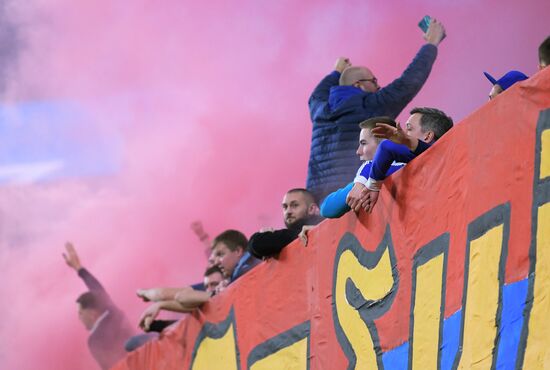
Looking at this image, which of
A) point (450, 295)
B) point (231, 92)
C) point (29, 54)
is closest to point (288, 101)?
point (231, 92)

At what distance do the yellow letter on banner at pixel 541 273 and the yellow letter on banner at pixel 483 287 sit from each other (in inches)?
7.3

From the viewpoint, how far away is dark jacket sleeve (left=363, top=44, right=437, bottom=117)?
629cm

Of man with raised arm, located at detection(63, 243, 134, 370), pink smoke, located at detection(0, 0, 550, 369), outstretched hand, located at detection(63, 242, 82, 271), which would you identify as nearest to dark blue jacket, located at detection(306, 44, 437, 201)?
pink smoke, located at detection(0, 0, 550, 369)

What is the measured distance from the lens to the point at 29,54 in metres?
9.99

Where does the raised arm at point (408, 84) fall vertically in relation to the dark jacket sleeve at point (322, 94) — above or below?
below

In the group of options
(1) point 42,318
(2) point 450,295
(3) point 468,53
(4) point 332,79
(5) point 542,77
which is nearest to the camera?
(5) point 542,77

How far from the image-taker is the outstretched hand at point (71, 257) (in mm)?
9391

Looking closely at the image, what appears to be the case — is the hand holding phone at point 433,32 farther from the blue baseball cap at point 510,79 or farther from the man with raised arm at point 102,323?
the man with raised arm at point 102,323

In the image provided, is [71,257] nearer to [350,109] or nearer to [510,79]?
[350,109]

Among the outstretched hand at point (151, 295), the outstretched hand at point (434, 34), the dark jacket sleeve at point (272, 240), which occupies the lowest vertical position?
the dark jacket sleeve at point (272, 240)

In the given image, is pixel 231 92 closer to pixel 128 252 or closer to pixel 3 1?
pixel 128 252

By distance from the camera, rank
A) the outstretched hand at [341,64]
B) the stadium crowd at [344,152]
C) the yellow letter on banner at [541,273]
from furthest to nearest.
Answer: the outstretched hand at [341,64] < the stadium crowd at [344,152] < the yellow letter on banner at [541,273]

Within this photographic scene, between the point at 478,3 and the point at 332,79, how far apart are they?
109 cm

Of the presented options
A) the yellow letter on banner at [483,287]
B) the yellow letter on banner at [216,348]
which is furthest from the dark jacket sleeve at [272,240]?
the yellow letter on banner at [483,287]
